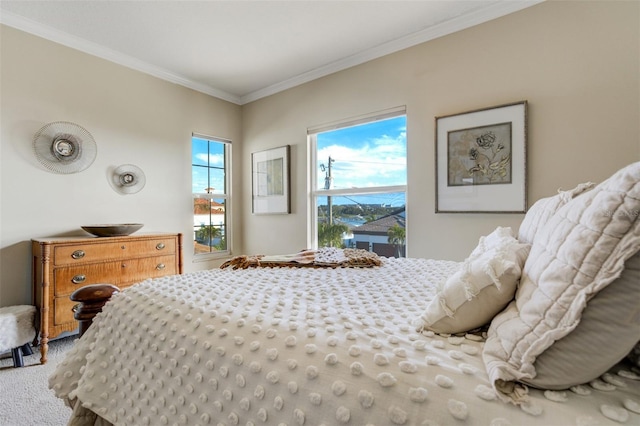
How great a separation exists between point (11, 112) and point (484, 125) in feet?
12.5

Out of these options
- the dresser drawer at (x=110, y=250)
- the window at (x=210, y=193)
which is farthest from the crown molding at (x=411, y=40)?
the dresser drawer at (x=110, y=250)

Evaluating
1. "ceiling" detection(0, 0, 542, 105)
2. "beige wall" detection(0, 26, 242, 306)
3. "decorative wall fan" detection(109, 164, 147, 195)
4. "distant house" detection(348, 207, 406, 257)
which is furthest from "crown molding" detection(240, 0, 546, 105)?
"decorative wall fan" detection(109, 164, 147, 195)

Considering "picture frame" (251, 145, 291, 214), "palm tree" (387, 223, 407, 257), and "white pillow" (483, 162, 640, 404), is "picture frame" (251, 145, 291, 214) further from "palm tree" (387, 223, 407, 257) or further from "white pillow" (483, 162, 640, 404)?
"white pillow" (483, 162, 640, 404)

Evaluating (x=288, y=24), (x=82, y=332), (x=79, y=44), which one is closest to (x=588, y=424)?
(x=82, y=332)

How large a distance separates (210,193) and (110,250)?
58.6 inches

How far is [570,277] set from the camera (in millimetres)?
596

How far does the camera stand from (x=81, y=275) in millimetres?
2504

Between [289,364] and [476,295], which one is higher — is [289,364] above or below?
below

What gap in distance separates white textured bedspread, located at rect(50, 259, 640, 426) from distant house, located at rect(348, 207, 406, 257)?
159 cm

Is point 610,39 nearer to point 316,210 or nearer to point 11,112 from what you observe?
point 316,210

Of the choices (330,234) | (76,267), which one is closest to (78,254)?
(76,267)

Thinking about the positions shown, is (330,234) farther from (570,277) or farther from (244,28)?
(570,277)

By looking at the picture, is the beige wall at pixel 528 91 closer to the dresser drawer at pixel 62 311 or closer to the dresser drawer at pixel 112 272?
the dresser drawer at pixel 112 272

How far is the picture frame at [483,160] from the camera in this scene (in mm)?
2299
